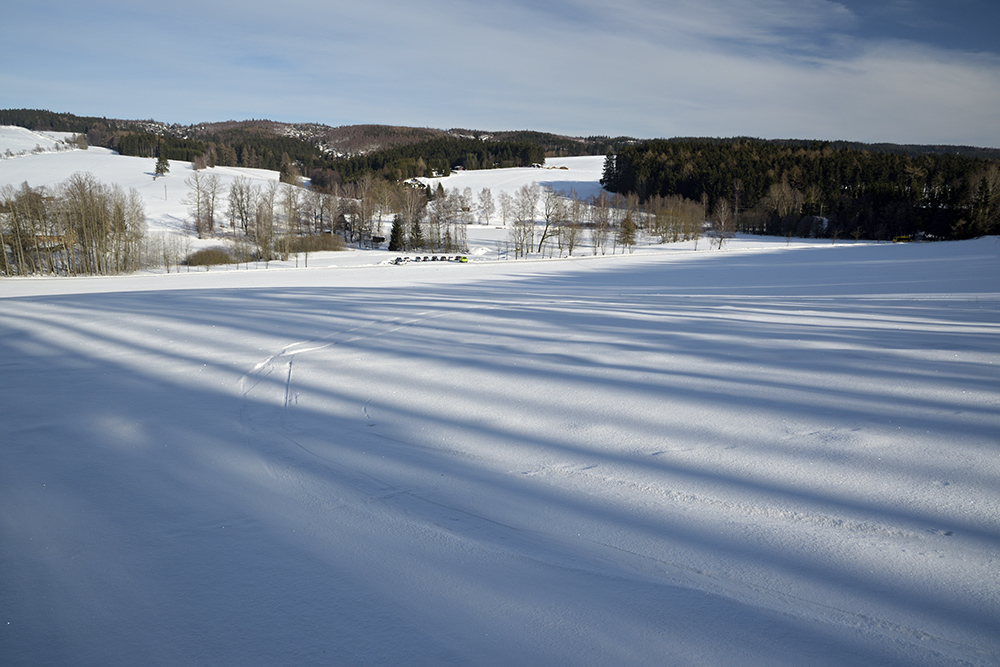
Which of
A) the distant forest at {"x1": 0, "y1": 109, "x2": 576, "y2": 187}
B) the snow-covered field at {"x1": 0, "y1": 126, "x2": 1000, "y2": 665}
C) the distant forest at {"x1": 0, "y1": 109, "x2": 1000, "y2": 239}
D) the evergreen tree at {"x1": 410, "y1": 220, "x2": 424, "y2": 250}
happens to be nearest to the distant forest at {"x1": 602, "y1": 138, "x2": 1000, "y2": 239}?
the distant forest at {"x1": 0, "y1": 109, "x2": 1000, "y2": 239}

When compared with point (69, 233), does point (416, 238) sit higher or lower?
lower

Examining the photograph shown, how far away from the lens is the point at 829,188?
86250 mm

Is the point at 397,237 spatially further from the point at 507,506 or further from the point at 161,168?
the point at 161,168

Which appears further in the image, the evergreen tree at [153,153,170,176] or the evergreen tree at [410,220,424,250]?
the evergreen tree at [153,153,170,176]

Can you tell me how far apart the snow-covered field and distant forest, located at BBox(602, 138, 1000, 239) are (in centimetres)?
7294

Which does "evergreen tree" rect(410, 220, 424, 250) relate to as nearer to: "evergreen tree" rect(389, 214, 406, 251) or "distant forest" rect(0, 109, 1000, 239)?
"evergreen tree" rect(389, 214, 406, 251)

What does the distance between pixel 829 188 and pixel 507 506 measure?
334 feet

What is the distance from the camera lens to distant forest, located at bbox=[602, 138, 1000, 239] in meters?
67.6

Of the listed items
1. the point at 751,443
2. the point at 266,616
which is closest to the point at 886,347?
the point at 751,443

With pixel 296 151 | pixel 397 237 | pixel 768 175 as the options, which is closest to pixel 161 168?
pixel 296 151

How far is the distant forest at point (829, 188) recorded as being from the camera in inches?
2660

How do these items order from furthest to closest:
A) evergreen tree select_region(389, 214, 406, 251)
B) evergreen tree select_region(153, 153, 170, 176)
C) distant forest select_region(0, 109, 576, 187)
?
distant forest select_region(0, 109, 576, 187) → evergreen tree select_region(153, 153, 170, 176) → evergreen tree select_region(389, 214, 406, 251)

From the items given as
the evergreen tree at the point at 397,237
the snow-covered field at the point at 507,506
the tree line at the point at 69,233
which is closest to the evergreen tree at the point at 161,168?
the tree line at the point at 69,233

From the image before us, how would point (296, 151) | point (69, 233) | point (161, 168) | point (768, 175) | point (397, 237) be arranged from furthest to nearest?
point (296, 151), point (161, 168), point (768, 175), point (397, 237), point (69, 233)
